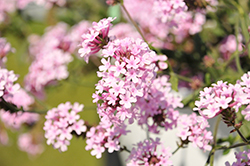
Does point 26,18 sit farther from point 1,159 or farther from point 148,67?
point 148,67

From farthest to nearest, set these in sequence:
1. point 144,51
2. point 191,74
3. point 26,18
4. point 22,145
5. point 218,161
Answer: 1. point 26,18
2. point 22,145
3. point 191,74
4. point 218,161
5. point 144,51

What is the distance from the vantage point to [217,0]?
62 cm

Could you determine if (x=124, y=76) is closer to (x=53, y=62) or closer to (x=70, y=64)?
(x=53, y=62)

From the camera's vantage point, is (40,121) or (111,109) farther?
(40,121)

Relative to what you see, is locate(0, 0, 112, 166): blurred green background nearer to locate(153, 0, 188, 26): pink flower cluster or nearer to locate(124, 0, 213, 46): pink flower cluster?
locate(124, 0, 213, 46): pink flower cluster

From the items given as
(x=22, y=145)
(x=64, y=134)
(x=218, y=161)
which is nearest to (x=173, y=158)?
(x=218, y=161)

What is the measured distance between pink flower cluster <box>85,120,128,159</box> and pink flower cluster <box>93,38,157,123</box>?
2.2 inches

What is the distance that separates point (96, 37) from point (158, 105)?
0.52 ft

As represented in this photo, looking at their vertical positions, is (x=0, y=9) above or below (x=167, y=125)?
above

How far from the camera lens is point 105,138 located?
0.46 m

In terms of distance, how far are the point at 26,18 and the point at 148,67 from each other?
883 millimetres

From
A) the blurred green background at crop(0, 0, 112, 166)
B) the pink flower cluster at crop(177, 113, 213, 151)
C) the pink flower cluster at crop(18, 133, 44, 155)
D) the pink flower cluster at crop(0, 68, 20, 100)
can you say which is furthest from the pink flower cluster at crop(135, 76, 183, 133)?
the pink flower cluster at crop(18, 133, 44, 155)

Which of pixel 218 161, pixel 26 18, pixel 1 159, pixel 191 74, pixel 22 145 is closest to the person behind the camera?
pixel 218 161

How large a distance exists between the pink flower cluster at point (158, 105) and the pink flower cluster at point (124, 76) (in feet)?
0.18
